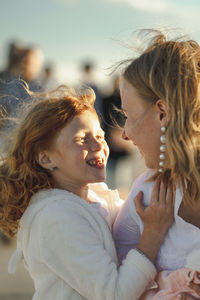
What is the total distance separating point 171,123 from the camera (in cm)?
207

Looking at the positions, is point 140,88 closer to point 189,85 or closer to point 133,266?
point 189,85

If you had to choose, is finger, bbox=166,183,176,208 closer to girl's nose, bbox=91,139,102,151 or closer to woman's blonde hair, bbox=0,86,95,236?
girl's nose, bbox=91,139,102,151

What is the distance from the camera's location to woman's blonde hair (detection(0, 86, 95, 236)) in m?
2.43

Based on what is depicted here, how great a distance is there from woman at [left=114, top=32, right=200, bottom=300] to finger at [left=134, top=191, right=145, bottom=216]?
0.02 metres

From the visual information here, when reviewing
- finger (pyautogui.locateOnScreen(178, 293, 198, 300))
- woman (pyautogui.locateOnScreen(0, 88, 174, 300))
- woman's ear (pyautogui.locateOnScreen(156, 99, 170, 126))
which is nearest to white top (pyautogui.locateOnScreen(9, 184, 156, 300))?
woman (pyautogui.locateOnScreen(0, 88, 174, 300))

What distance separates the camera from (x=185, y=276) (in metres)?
2.03

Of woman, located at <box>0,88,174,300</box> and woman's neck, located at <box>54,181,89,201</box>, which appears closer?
woman, located at <box>0,88,174,300</box>

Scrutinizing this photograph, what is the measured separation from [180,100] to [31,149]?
0.72m

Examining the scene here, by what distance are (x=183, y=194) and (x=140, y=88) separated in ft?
1.37

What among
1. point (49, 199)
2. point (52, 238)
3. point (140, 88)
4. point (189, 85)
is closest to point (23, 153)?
point (49, 199)

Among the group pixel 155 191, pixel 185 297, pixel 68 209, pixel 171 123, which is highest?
pixel 171 123

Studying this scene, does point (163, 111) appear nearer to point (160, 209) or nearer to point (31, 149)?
point (160, 209)

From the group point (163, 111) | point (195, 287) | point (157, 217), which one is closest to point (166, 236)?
point (157, 217)

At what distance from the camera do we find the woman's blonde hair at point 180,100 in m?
2.06
